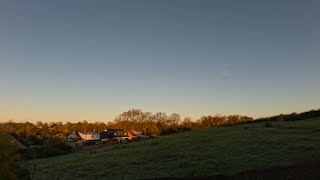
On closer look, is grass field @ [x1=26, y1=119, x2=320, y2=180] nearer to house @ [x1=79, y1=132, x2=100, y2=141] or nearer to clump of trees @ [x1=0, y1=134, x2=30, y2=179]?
clump of trees @ [x1=0, y1=134, x2=30, y2=179]

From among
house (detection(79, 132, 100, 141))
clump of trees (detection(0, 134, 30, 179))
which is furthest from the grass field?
house (detection(79, 132, 100, 141))

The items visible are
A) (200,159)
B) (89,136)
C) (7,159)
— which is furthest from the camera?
(89,136)

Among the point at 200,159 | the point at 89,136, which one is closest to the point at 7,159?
the point at 200,159

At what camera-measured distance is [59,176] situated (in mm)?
46969

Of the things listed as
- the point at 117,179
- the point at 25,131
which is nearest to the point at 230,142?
the point at 117,179

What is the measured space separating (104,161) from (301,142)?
26976 mm

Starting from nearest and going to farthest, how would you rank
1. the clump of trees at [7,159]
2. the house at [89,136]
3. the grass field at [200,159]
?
the clump of trees at [7,159] → the grass field at [200,159] → the house at [89,136]

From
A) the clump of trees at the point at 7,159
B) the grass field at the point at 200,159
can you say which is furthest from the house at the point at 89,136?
the clump of trees at the point at 7,159

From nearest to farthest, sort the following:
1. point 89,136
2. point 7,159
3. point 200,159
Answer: point 7,159 < point 200,159 < point 89,136

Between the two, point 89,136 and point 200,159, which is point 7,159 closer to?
point 200,159

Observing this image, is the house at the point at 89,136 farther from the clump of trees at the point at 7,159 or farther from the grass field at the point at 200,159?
the clump of trees at the point at 7,159

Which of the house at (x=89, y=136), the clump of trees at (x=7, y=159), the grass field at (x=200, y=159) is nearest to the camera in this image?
the clump of trees at (x=7, y=159)

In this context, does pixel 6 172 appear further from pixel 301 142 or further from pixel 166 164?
pixel 301 142

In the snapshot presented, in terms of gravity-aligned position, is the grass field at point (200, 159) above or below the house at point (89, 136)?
below
